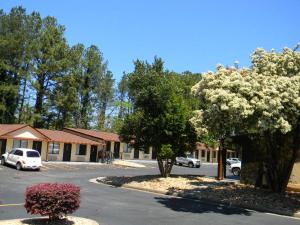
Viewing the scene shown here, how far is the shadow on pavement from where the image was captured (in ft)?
56.7

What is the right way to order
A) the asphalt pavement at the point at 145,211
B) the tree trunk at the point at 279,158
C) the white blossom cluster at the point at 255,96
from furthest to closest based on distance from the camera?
the tree trunk at the point at 279,158 < the white blossom cluster at the point at 255,96 < the asphalt pavement at the point at 145,211

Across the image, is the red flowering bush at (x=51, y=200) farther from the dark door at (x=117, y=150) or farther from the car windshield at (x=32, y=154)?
the dark door at (x=117, y=150)

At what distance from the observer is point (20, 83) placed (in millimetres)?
61000

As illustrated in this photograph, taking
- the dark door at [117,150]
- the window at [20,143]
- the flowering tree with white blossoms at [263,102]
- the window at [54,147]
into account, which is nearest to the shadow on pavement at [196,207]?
the flowering tree with white blossoms at [263,102]

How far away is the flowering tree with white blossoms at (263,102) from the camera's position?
55.6 ft

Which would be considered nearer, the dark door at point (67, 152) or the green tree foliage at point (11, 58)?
the dark door at point (67, 152)

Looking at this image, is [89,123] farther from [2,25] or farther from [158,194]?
[158,194]

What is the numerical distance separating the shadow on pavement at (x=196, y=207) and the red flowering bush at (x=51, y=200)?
6.65m

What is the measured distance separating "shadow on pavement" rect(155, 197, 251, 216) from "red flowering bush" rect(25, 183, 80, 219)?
262 inches

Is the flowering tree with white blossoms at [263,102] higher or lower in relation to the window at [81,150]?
higher

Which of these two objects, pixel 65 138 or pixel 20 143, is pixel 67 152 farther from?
pixel 20 143

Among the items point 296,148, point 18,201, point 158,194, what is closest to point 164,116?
point 158,194

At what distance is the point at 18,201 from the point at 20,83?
4664 cm

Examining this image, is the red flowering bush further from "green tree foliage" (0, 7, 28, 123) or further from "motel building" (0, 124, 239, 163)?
"green tree foliage" (0, 7, 28, 123)
